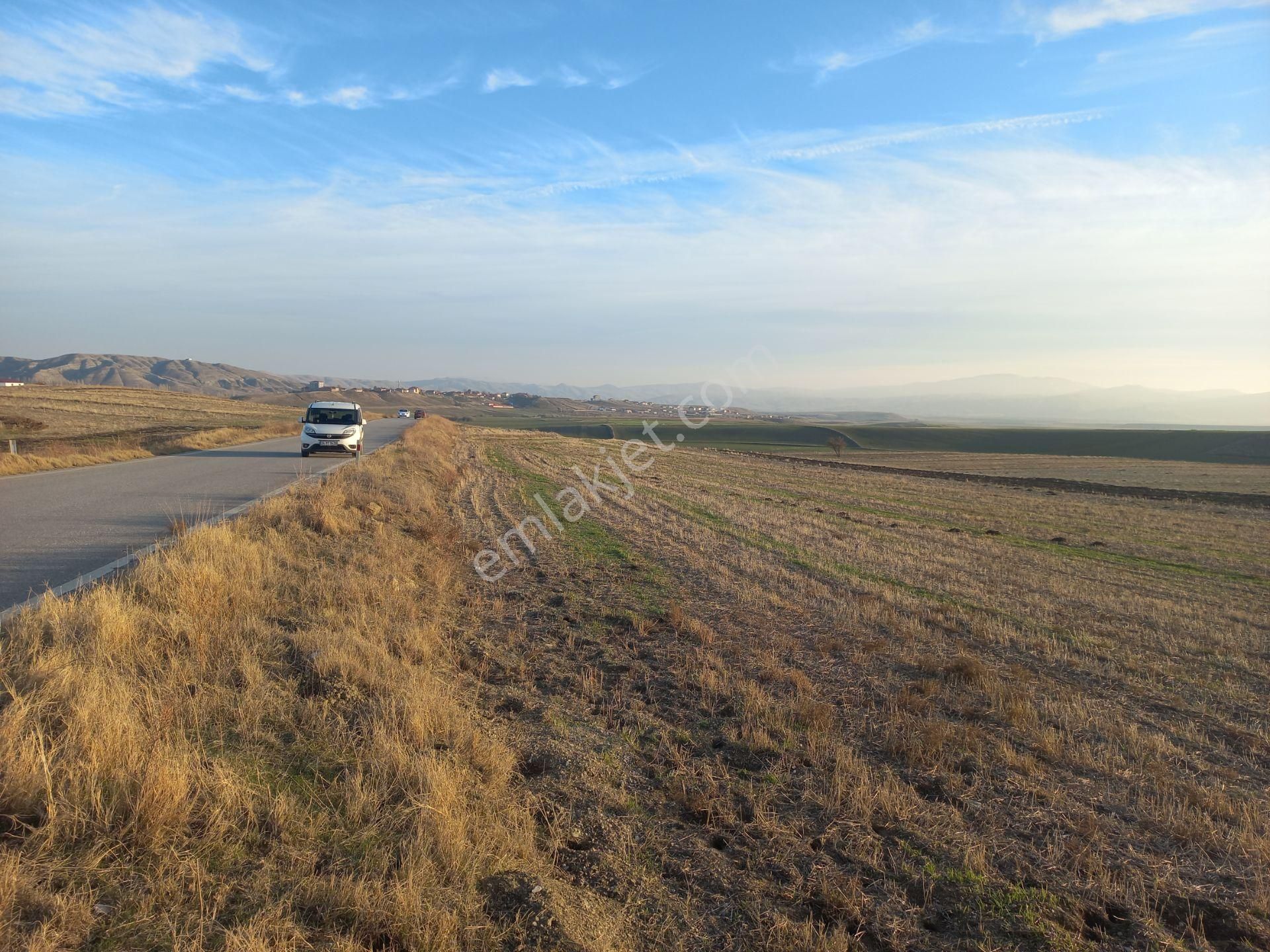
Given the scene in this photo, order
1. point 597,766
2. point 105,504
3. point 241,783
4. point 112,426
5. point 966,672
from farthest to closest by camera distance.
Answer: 1. point 112,426
2. point 105,504
3. point 966,672
4. point 597,766
5. point 241,783

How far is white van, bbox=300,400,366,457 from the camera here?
25547mm

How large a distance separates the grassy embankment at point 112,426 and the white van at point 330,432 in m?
5.31

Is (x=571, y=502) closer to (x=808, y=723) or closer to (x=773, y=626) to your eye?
(x=773, y=626)

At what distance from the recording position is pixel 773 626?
910cm

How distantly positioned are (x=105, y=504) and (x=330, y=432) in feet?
42.4

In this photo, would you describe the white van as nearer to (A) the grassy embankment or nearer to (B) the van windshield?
(B) the van windshield

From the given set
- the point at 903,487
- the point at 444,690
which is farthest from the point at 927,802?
the point at 903,487

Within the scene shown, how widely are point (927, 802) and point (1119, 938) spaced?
4.32ft

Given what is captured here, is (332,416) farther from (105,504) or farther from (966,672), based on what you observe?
(966,672)

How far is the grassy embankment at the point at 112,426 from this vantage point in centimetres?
2217

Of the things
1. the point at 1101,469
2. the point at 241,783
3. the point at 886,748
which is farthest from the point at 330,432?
the point at 1101,469

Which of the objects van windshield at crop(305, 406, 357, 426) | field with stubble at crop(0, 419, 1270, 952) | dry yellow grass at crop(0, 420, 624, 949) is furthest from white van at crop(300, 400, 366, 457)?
dry yellow grass at crop(0, 420, 624, 949)

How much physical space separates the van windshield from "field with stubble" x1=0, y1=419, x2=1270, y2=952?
17052 millimetres

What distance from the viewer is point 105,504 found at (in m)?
13.1
